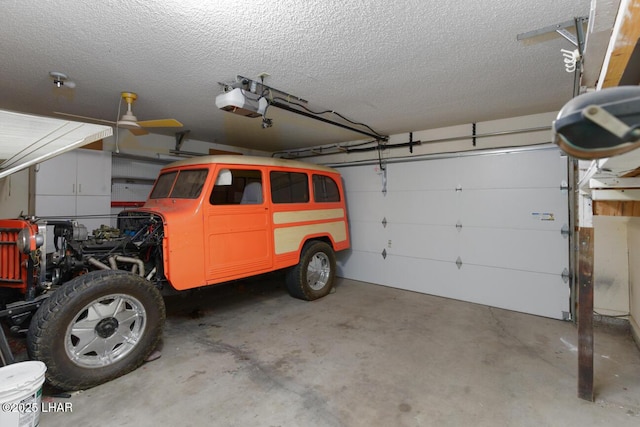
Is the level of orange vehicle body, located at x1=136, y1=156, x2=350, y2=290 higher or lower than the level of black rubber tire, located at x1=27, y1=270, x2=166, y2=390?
higher

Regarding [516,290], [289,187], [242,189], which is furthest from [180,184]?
[516,290]

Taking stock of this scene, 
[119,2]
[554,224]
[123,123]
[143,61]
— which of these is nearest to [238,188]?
[123,123]

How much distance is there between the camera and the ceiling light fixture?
2.64 metres

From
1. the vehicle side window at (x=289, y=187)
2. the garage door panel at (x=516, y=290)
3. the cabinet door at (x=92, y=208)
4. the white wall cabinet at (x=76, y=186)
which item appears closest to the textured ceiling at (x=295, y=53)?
the white wall cabinet at (x=76, y=186)

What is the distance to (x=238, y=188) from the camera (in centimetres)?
359

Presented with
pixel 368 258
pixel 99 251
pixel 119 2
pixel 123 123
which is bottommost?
pixel 368 258

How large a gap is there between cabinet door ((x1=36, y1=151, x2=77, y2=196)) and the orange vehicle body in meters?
1.40

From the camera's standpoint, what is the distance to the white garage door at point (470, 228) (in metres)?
3.79

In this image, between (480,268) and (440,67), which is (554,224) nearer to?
(480,268)

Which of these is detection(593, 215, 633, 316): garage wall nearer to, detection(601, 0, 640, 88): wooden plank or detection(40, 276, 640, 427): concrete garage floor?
detection(40, 276, 640, 427): concrete garage floor

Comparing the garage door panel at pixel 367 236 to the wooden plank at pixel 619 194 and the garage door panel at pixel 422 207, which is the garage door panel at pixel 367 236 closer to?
the garage door panel at pixel 422 207

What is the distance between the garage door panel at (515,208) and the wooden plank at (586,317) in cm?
186

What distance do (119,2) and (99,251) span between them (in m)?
2.11

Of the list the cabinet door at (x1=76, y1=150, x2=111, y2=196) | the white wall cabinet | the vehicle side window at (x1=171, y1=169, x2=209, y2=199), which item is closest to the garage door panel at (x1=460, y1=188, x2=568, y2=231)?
the vehicle side window at (x1=171, y1=169, x2=209, y2=199)
